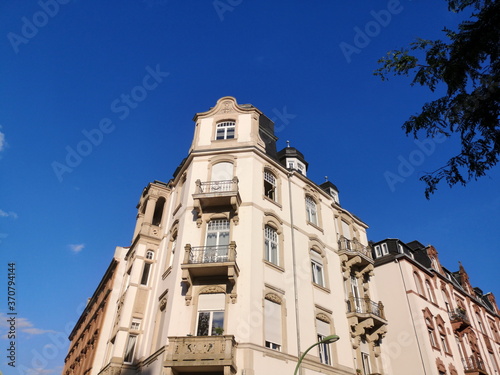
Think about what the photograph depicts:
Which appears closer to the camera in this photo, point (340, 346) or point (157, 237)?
point (340, 346)

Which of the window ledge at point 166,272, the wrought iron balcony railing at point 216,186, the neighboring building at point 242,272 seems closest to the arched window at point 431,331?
the neighboring building at point 242,272

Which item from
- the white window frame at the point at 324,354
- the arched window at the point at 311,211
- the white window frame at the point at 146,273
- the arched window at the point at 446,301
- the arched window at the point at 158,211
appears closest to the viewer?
the white window frame at the point at 324,354

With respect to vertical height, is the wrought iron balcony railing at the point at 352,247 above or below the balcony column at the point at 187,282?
above

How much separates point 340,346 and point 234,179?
10.7m

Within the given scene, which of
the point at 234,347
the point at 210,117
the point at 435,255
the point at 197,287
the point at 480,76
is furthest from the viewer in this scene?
the point at 435,255

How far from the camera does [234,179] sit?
20750 millimetres

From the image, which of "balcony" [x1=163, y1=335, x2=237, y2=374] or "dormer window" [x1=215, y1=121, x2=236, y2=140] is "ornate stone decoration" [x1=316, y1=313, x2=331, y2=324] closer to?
"balcony" [x1=163, y1=335, x2=237, y2=374]

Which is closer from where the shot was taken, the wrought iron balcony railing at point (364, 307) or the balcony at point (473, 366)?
the wrought iron balcony railing at point (364, 307)

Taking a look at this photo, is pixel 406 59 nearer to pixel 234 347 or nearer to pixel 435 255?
pixel 234 347

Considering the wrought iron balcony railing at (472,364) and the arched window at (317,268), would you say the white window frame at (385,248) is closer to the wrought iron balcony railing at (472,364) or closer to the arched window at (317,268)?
the wrought iron balcony railing at (472,364)

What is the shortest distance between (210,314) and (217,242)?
3.79 meters

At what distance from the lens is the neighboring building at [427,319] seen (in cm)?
2552

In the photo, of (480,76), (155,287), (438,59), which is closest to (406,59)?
(438,59)

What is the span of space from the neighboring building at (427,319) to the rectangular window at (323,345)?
6827mm
